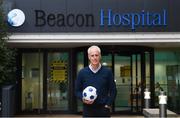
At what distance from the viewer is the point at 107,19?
62.4ft

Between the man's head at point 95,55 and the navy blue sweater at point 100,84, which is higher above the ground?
the man's head at point 95,55

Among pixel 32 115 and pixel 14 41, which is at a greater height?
pixel 14 41

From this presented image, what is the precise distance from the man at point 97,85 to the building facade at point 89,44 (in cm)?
1167

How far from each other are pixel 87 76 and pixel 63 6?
12.3 meters

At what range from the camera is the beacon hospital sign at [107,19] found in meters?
19.0

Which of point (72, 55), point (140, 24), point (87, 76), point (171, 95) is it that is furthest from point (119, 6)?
point (87, 76)

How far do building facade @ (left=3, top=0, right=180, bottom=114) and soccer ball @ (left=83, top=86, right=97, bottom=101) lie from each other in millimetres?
11792

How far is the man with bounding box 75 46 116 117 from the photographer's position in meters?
6.98

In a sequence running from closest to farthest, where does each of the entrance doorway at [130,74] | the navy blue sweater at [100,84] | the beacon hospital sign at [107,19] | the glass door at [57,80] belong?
the navy blue sweater at [100,84] < the beacon hospital sign at [107,19] < the entrance doorway at [130,74] < the glass door at [57,80]

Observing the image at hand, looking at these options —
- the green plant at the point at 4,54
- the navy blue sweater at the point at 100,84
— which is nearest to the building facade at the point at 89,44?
the green plant at the point at 4,54

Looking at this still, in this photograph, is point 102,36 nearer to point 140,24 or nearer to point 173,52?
point 140,24

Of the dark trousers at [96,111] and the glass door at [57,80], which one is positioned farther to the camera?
the glass door at [57,80]

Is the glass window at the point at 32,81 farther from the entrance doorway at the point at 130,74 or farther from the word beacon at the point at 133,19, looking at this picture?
the word beacon at the point at 133,19

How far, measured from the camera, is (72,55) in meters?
21.1
